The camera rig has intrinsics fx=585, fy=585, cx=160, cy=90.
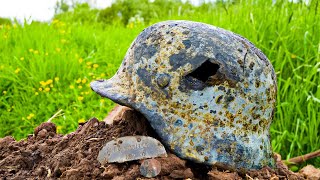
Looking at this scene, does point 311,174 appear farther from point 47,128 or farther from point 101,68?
point 101,68

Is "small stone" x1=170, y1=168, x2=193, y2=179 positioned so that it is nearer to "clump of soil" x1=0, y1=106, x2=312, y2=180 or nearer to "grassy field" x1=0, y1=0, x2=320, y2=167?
"clump of soil" x1=0, y1=106, x2=312, y2=180

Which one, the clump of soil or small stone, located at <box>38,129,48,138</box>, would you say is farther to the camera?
small stone, located at <box>38,129,48,138</box>

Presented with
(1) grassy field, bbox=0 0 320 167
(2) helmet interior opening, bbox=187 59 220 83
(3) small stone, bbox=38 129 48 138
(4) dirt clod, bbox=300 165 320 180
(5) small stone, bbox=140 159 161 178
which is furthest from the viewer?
(1) grassy field, bbox=0 0 320 167

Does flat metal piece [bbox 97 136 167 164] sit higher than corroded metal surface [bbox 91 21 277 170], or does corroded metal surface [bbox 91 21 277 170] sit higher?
corroded metal surface [bbox 91 21 277 170]

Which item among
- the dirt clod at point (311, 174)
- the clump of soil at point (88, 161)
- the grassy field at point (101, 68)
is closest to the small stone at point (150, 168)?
the clump of soil at point (88, 161)

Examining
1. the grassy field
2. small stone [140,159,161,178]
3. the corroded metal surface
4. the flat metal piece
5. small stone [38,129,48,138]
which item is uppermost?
the corroded metal surface

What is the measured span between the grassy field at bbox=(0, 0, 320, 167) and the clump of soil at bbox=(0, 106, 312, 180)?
158cm

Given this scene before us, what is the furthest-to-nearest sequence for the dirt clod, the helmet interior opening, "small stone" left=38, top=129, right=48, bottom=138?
the dirt clod < "small stone" left=38, top=129, right=48, bottom=138 < the helmet interior opening

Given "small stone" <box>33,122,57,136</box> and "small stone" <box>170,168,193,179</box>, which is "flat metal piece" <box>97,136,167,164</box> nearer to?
"small stone" <box>170,168,193,179</box>

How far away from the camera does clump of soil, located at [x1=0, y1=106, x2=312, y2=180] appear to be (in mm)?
1855

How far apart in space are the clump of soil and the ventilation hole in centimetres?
23

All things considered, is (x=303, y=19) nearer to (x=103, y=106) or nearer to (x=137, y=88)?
(x=103, y=106)

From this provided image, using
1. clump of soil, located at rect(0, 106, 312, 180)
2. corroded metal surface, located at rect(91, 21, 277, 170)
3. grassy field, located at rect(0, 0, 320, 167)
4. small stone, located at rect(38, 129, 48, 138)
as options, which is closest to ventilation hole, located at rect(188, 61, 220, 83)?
corroded metal surface, located at rect(91, 21, 277, 170)

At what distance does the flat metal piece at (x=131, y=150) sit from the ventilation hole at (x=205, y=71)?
0.86 feet
